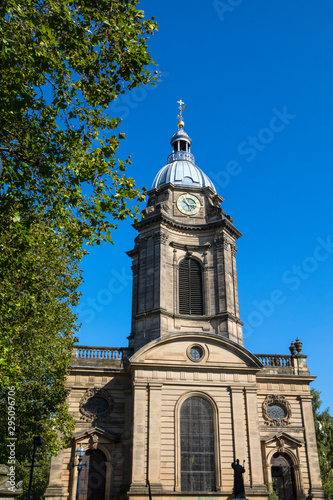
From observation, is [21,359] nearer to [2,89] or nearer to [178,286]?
[2,89]

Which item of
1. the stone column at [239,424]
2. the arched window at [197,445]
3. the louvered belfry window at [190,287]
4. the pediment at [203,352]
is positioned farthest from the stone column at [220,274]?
the arched window at [197,445]

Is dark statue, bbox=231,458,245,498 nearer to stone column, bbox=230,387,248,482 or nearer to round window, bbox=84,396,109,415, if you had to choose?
stone column, bbox=230,387,248,482

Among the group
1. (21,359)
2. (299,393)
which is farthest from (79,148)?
(299,393)

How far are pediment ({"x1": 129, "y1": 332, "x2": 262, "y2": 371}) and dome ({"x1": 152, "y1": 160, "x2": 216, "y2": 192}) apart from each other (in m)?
13.1

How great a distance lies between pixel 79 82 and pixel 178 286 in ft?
69.8

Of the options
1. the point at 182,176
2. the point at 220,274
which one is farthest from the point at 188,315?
the point at 182,176

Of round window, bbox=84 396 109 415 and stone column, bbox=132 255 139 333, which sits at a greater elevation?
stone column, bbox=132 255 139 333

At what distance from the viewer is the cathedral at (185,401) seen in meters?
25.2

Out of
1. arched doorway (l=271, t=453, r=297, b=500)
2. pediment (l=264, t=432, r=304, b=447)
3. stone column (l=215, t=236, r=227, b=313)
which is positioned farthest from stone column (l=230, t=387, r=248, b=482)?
stone column (l=215, t=236, r=227, b=313)

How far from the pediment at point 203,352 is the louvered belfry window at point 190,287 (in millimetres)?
4000

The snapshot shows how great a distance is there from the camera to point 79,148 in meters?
12.8

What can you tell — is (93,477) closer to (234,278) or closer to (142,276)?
(142,276)

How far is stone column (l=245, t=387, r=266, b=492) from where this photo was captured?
A: 2514 centimetres

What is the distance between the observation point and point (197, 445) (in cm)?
2583
